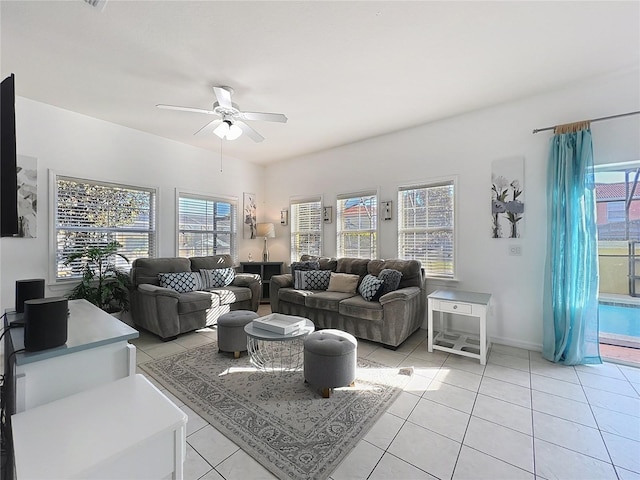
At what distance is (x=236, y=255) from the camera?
18.2 feet

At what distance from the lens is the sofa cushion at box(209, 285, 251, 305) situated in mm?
3968

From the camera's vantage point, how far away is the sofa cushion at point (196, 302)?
3490 millimetres

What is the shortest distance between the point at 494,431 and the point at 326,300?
2123mm

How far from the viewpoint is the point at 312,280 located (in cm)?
425

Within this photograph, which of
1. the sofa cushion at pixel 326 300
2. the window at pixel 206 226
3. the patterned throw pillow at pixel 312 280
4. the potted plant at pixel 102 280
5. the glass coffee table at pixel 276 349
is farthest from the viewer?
the window at pixel 206 226

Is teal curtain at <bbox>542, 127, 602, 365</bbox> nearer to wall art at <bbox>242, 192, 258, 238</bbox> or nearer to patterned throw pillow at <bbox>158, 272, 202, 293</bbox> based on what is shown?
patterned throw pillow at <bbox>158, 272, 202, 293</bbox>

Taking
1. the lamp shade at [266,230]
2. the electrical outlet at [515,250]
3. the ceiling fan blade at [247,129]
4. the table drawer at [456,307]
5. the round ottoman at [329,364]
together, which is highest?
the ceiling fan blade at [247,129]

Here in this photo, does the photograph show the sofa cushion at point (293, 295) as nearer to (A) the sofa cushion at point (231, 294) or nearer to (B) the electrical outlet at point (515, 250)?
(A) the sofa cushion at point (231, 294)

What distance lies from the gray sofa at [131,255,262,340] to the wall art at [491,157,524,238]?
138 inches

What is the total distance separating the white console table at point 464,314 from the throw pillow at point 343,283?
110 cm

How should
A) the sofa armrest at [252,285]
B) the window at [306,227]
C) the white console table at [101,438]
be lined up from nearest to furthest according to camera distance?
the white console table at [101,438], the sofa armrest at [252,285], the window at [306,227]

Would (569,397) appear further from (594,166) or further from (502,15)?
(502,15)

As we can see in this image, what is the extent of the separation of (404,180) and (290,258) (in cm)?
271

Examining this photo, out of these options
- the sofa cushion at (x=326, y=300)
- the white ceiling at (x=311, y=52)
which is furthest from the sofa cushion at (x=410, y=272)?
the white ceiling at (x=311, y=52)
